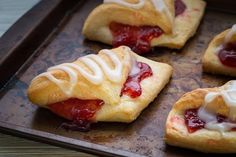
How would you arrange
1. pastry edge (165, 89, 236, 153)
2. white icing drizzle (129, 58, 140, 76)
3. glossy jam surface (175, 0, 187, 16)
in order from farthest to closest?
1. glossy jam surface (175, 0, 187, 16)
2. white icing drizzle (129, 58, 140, 76)
3. pastry edge (165, 89, 236, 153)

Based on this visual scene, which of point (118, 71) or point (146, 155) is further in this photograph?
point (118, 71)

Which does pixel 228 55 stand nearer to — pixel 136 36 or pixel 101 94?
pixel 136 36

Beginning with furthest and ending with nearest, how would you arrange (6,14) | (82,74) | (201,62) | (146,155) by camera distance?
1. (6,14)
2. (201,62)
3. (82,74)
4. (146,155)

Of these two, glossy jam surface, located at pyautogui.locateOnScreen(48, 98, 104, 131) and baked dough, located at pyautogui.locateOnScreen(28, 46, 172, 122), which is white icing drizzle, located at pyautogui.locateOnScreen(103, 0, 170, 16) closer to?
baked dough, located at pyautogui.locateOnScreen(28, 46, 172, 122)

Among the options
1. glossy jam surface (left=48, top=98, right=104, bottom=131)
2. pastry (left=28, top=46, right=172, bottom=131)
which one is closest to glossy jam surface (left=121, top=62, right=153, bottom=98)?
pastry (left=28, top=46, right=172, bottom=131)

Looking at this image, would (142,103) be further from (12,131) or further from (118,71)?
(12,131)

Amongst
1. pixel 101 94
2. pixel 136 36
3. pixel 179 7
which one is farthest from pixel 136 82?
pixel 179 7

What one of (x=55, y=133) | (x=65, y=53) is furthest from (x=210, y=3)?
(x=55, y=133)
